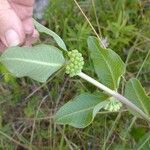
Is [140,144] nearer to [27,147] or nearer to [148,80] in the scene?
[148,80]

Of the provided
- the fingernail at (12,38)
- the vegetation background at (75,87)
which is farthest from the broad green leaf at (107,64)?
the vegetation background at (75,87)

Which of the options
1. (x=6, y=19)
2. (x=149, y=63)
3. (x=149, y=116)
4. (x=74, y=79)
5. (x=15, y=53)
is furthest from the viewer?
(x=74, y=79)

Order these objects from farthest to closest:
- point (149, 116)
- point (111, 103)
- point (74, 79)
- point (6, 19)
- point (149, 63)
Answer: point (74, 79) → point (149, 63) → point (6, 19) → point (149, 116) → point (111, 103)

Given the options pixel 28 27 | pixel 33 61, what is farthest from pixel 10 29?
pixel 33 61

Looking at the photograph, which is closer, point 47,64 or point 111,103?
point 47,64

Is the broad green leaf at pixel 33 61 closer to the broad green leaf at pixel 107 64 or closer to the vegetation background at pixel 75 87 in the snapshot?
the broad green leaf at pixel 107 64

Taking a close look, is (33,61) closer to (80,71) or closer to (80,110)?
(80,71)

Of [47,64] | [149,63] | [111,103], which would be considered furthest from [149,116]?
[149,63]
